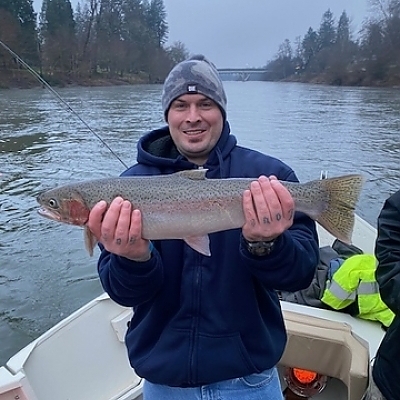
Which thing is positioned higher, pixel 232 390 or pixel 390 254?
pixel 390 254

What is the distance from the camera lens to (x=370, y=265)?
3320 mm

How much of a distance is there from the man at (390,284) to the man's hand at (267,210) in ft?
1.81

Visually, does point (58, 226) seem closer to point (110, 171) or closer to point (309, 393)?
point (110, 171)

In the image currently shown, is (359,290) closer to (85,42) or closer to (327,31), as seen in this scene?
(85,42)

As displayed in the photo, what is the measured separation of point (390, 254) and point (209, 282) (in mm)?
790

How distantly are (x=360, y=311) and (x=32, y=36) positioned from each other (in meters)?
52.6

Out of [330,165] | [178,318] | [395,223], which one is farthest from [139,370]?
[330,165]

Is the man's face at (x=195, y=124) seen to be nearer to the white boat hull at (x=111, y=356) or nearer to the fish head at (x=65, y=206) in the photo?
the fish head at (x=65, y=206)

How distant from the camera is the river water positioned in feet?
20.7

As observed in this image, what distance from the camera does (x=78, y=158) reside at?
14031 mm

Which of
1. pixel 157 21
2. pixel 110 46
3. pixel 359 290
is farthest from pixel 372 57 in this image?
pixel 359 290

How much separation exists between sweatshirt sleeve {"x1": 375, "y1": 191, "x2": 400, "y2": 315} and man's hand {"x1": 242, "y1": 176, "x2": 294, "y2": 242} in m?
0.55

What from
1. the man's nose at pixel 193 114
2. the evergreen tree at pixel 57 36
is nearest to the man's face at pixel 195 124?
the man's nose at pixel 193 114

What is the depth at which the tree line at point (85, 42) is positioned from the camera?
47969 mm
